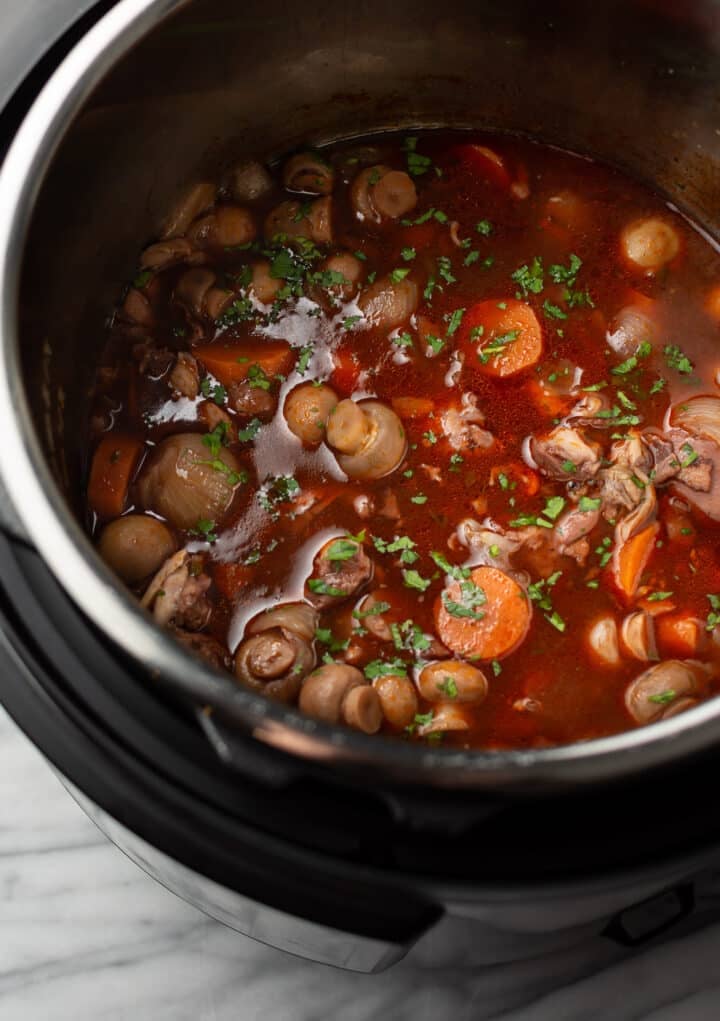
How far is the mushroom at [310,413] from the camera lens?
7.06 ft

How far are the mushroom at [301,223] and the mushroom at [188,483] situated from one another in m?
0.57

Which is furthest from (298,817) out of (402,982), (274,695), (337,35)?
(337,35)

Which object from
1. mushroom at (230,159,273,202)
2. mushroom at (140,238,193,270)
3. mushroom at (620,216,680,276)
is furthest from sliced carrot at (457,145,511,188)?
mushroom at (140,238,193,270)

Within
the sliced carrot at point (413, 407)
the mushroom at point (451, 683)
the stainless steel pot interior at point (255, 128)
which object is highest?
the stainless steel pot interior at point (255, 128)

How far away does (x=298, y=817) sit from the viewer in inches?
61.3

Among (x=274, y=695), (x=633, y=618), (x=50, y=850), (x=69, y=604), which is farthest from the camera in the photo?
(x=50, y=850)

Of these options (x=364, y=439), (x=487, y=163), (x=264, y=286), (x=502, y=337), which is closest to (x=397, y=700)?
(x=364, y=439)

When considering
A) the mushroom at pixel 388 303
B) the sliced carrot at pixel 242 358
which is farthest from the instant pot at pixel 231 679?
the mushroom at pixel 388 303

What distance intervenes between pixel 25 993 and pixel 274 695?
83cm

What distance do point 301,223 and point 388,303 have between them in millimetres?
292

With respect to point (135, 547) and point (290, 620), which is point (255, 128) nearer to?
point (135, 547)

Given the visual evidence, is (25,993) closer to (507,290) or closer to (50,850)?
(50,850)

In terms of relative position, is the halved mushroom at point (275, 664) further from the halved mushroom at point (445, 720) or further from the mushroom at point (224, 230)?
the mushroom at point (224, 230)

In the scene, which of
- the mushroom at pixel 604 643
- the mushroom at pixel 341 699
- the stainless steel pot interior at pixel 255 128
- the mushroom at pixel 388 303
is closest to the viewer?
the stainless steel pot interior at pixel 255 128
